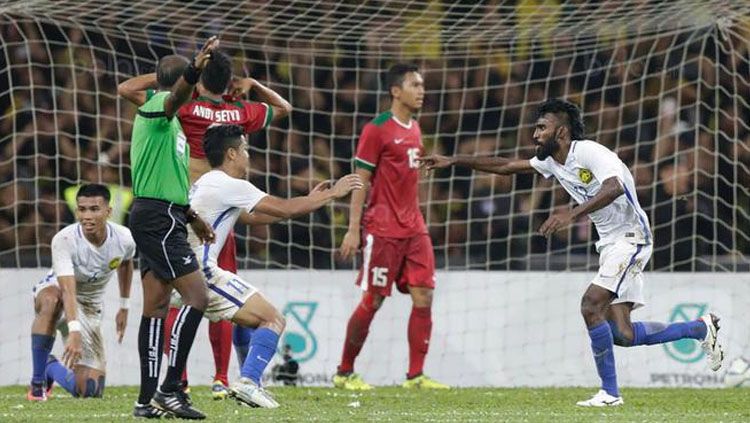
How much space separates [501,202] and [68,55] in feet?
12.6

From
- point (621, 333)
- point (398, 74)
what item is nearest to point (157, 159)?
point (621, 333)

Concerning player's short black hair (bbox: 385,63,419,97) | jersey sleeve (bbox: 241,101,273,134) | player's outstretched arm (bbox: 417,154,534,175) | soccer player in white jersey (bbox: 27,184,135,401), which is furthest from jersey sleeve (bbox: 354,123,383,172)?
soccer player in white jersey (bbox: 27,184,135,401)

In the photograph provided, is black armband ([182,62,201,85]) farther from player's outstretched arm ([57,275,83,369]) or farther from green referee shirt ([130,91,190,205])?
player's outstretched arm ([57,275,83,369])

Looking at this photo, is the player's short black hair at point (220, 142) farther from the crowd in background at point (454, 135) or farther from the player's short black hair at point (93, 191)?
the crowd in background at point (454, 135)

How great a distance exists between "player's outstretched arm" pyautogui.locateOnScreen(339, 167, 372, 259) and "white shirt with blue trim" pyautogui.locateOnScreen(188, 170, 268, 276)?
5.55ft

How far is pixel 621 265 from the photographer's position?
866 centimetres

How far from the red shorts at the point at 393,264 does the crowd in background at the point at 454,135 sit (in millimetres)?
1961

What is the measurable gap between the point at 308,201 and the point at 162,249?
30.1 inches

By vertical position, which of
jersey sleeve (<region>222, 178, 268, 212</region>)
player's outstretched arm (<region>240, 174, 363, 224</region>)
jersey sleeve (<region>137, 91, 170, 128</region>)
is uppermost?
jersey sleeve (<region>137, 91, 170, 128</region>)

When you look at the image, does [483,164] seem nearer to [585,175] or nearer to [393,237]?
[585,175]

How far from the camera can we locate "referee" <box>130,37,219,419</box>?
7.36 m

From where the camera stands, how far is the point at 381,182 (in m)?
10.7

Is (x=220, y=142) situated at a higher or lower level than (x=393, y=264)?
higher

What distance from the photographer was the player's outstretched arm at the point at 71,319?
8.58 m
